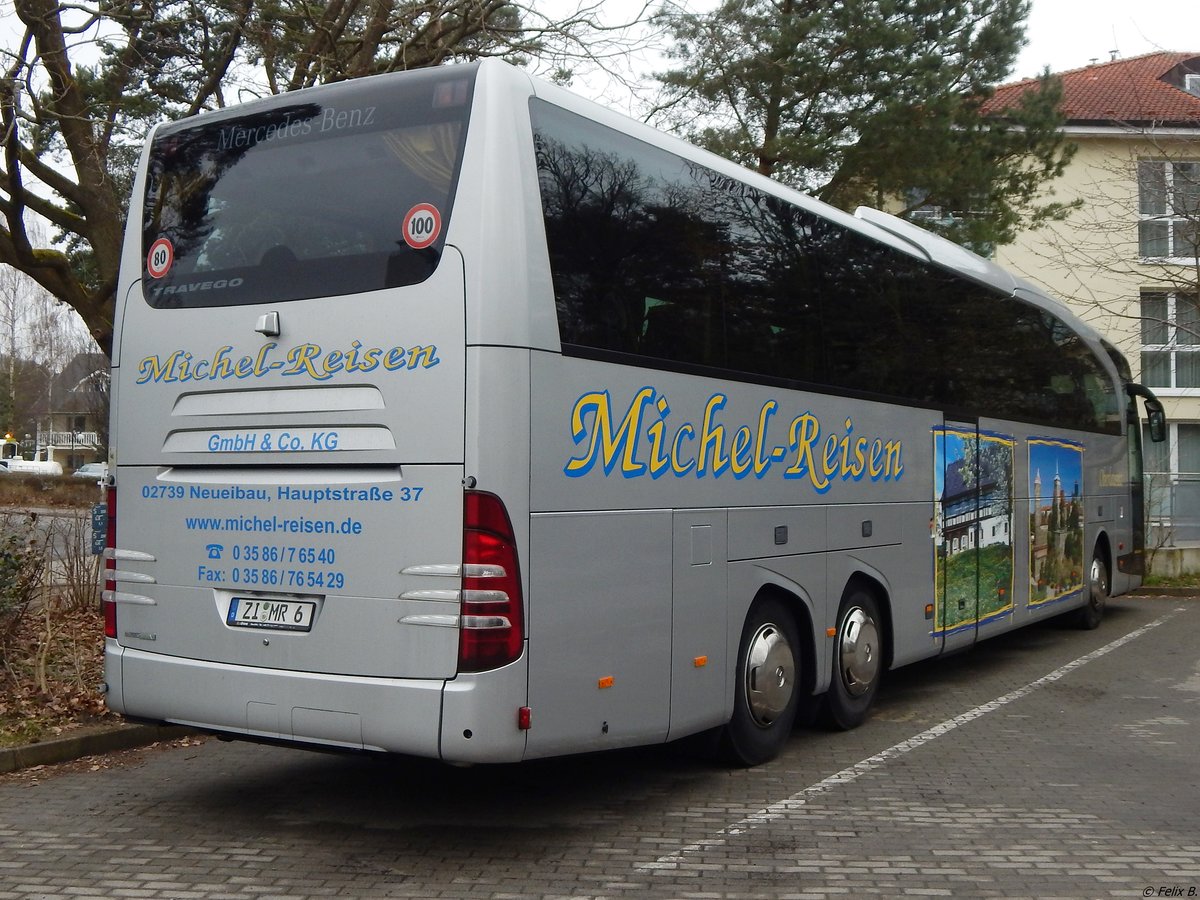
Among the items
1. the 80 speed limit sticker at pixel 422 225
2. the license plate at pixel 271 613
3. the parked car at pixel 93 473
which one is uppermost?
the 80 speed limit sticker at pixel 422 225

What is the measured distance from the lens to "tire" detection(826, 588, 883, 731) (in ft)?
27.6

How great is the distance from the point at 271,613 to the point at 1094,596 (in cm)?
1152

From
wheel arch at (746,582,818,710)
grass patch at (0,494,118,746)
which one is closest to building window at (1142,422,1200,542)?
wheel arch at (746,582,818,710)

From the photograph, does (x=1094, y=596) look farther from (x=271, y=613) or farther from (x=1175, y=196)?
(x=271, y=613)

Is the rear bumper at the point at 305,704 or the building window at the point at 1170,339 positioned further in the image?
the building window at the point at 1170,339

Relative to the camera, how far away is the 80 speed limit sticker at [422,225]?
18.2 feet

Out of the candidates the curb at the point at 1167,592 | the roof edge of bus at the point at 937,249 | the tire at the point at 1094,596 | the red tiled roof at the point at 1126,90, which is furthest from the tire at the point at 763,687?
the red tiled roof at the point at 1126,90

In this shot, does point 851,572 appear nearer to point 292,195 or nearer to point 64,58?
point 292,195

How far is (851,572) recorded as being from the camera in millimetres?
8453

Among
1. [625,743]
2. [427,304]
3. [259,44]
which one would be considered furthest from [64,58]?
[625,743]

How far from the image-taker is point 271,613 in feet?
19.2

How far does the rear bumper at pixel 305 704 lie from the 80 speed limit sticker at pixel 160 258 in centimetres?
191

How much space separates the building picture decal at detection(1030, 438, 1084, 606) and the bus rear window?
822 centimetres

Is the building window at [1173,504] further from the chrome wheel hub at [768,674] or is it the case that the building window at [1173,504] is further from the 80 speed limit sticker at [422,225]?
the 80 speed limit sticker at [422,225]
